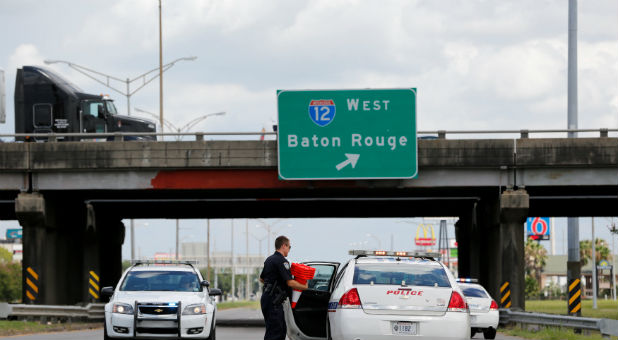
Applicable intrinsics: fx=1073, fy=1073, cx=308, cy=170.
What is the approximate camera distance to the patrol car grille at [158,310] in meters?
18.9

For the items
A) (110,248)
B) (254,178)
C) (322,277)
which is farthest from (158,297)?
(110,248)

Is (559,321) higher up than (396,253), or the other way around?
(396,253)

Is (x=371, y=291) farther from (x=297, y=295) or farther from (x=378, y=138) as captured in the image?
(x=378, y=138)

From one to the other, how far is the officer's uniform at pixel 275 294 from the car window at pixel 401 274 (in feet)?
3.36

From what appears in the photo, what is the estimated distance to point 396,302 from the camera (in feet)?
48.2

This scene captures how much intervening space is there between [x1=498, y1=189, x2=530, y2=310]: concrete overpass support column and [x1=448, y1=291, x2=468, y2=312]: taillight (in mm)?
21463

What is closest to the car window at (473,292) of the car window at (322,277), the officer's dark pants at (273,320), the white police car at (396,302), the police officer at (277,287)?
the car window at (322,277)

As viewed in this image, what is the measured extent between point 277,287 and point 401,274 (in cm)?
176

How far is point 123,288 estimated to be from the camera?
780 inches

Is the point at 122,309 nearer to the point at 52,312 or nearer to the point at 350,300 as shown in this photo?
the point at 350,300

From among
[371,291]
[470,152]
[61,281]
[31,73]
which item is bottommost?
[61,281]

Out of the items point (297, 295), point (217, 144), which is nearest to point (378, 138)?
point (217, 144)

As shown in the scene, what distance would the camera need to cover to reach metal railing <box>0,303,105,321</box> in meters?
32.2

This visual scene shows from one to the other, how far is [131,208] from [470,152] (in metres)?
17.1
